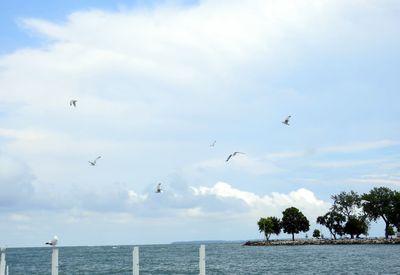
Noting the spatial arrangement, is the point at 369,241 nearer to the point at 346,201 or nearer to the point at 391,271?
the point at 346,201

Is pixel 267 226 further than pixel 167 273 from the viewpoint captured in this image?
Yes

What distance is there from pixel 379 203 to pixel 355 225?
13.1 meters

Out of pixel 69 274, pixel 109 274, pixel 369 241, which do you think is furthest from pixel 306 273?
pixel 369 241

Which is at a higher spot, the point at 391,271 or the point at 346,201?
the point at 346,201

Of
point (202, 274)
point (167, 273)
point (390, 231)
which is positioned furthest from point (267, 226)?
point (202, 274)

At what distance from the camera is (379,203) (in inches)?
6412

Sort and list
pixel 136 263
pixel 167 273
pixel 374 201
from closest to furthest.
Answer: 1. pixel 136 263
2. pixel 167 273
3. pixel 374 201

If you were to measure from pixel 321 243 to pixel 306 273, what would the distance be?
5038 inches

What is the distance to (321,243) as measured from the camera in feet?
616

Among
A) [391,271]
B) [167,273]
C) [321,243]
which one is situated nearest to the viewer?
[391,271]

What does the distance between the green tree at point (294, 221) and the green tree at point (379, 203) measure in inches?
939

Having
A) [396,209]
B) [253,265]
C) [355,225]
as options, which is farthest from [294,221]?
[253,265]

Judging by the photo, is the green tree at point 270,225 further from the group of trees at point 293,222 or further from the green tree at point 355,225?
the green tree at point 355,225

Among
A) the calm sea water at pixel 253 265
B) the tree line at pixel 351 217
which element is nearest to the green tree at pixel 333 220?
the tree line at pixel 351 217
